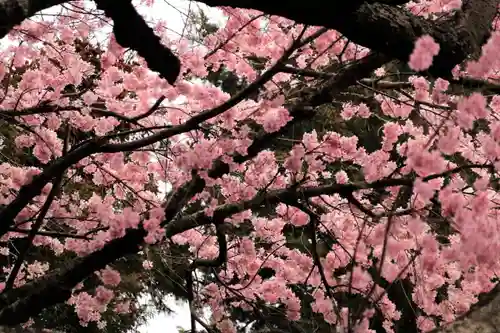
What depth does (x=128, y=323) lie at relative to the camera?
388 inches

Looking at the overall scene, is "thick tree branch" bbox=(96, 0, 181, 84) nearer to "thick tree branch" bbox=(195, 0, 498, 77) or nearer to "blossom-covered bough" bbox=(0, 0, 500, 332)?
"blossom-covered bough" bbox=(0, 0, 500, 332)

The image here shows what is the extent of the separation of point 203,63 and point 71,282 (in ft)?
6.33

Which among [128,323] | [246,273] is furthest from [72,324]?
[246,273]

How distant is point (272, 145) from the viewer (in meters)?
4.48

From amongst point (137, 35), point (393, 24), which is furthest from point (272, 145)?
point (137, 35)

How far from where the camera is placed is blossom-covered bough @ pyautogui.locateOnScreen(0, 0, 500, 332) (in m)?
2.18

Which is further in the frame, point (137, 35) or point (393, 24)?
point (393, 24)

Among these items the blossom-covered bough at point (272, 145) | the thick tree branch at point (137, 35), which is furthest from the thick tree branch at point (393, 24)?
the thick tree branch at point (137, 35)

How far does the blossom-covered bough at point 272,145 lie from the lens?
218 cm

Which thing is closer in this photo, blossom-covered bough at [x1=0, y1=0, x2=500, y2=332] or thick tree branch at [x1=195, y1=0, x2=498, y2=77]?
thick tree branch at [x1=195, y1=0, x2=498, y2=77]

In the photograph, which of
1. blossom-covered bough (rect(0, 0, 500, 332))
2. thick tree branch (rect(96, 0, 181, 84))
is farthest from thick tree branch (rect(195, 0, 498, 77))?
thick tree branch (rect(96, 0, 181, 84))

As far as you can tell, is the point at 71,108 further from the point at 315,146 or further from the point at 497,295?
the point at 497,295

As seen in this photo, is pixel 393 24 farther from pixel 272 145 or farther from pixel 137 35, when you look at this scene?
pixel 272 145

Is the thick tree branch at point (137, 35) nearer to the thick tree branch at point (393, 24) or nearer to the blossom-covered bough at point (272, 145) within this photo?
the blossom-covered bough at point (272, 145)
